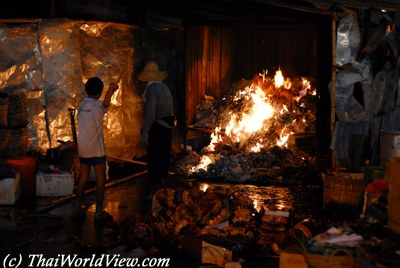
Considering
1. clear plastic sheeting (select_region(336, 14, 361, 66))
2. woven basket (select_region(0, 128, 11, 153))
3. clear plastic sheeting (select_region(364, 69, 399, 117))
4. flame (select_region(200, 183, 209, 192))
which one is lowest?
flame (select_region(200, 183, 209, 192))

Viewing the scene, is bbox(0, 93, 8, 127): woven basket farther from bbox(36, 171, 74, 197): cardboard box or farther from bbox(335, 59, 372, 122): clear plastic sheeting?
bbox(335, 59, 372, 122): clear plastic sheeting

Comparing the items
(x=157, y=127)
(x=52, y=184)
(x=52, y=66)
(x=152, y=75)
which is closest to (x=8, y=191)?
(x=52, y=184)

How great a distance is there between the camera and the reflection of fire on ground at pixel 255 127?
1381 cm

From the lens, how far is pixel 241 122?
1593 centimetres

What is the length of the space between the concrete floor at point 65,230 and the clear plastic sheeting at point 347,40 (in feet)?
15.5

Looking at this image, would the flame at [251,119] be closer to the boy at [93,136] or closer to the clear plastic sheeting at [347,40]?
the clear plastic sheeting at [347,40]

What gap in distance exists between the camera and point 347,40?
11617mm

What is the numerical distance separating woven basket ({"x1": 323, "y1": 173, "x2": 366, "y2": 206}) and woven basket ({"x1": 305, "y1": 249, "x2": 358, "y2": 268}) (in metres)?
3.78

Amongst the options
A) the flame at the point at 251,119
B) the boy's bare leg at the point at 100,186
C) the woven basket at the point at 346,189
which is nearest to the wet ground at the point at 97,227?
the boy's bare leg at the point at 100,186

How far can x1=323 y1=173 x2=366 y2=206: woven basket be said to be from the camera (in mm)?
9953

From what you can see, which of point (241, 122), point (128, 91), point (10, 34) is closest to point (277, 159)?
point (241, 122)

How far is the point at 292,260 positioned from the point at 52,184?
5.89m

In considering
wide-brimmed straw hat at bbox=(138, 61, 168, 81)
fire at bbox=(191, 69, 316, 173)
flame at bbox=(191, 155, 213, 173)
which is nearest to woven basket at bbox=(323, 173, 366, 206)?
wide-brimmed straw hat at bbox=(138, 61, 168, 81)

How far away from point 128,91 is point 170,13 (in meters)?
2.73
